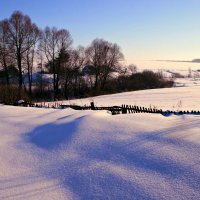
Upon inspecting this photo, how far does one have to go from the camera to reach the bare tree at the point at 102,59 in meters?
44.2

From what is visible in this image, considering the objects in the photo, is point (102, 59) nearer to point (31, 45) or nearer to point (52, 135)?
point (31, 45)

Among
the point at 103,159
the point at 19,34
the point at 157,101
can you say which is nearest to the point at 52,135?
the point at 103,159

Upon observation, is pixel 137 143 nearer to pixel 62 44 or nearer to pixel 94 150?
pixel 94 150

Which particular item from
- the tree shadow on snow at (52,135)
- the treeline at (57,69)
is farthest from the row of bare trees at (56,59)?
the tree shadow on snow at (52,135)

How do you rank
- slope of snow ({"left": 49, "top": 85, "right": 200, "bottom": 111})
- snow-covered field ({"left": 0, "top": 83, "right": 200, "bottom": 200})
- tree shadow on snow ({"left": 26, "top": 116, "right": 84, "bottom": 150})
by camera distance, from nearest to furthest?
snow-covered field ({"left": 0, "top": 83, "right": 200, "bottom": 200}), tree shadow on snow ({"left": 26, "top": 116, "right": 84, "bottom": 150}), slope of snow ({"left": 49, "top": 85, "right": 200, "bottom": 111})

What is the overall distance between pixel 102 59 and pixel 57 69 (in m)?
10.9

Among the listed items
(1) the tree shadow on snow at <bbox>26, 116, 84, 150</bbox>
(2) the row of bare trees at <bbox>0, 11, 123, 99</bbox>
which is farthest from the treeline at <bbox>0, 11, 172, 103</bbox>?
(1) the tree shadow on snow at <bbox>26, 116, 84, 150</bbox>

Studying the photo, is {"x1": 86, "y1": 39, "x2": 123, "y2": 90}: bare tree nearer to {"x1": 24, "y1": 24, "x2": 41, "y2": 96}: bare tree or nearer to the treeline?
the treeline

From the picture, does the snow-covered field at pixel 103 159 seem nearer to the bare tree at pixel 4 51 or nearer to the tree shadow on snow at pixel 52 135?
the tree shadow on snow at pixel 52 135

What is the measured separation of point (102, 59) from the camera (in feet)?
147

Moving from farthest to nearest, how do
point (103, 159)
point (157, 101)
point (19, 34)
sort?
point (19, 34)
point (157, 101)
point (103, 159)

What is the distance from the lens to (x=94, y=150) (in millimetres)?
4992

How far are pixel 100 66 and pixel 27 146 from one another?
39357 millimetres

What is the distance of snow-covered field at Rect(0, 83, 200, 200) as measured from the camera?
3.64 meters
